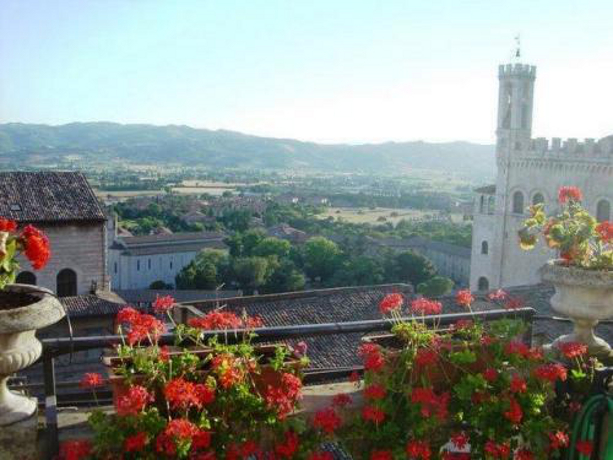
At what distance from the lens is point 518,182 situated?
129 ft

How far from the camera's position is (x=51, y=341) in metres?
3.20

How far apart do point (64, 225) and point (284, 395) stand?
19857mm

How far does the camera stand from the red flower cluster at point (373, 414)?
293cm

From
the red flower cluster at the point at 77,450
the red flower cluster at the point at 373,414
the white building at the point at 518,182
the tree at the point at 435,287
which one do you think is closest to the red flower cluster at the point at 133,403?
the red flower cluster at the point at 77,450

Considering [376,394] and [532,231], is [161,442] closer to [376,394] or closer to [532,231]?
[376,394]

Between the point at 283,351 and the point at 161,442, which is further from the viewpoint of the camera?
the point at 283,351

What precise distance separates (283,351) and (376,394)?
1.47ft

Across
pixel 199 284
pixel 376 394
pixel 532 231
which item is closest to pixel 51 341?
pixel 376 394

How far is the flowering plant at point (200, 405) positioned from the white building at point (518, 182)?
35.2 metres

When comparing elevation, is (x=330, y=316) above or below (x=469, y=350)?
below

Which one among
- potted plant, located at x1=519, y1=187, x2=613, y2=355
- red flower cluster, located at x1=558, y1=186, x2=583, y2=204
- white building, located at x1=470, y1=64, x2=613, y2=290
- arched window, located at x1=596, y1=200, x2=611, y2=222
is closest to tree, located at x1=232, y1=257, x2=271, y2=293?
white building, located at x1=470, y1=64, x2=613, y2=290

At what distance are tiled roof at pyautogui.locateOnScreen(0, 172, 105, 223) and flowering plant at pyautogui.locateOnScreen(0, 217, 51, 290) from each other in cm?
1840

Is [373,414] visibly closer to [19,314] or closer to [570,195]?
[19,314]

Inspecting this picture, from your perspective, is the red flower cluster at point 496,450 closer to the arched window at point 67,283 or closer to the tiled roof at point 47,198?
the tiled roof at point 47,198
